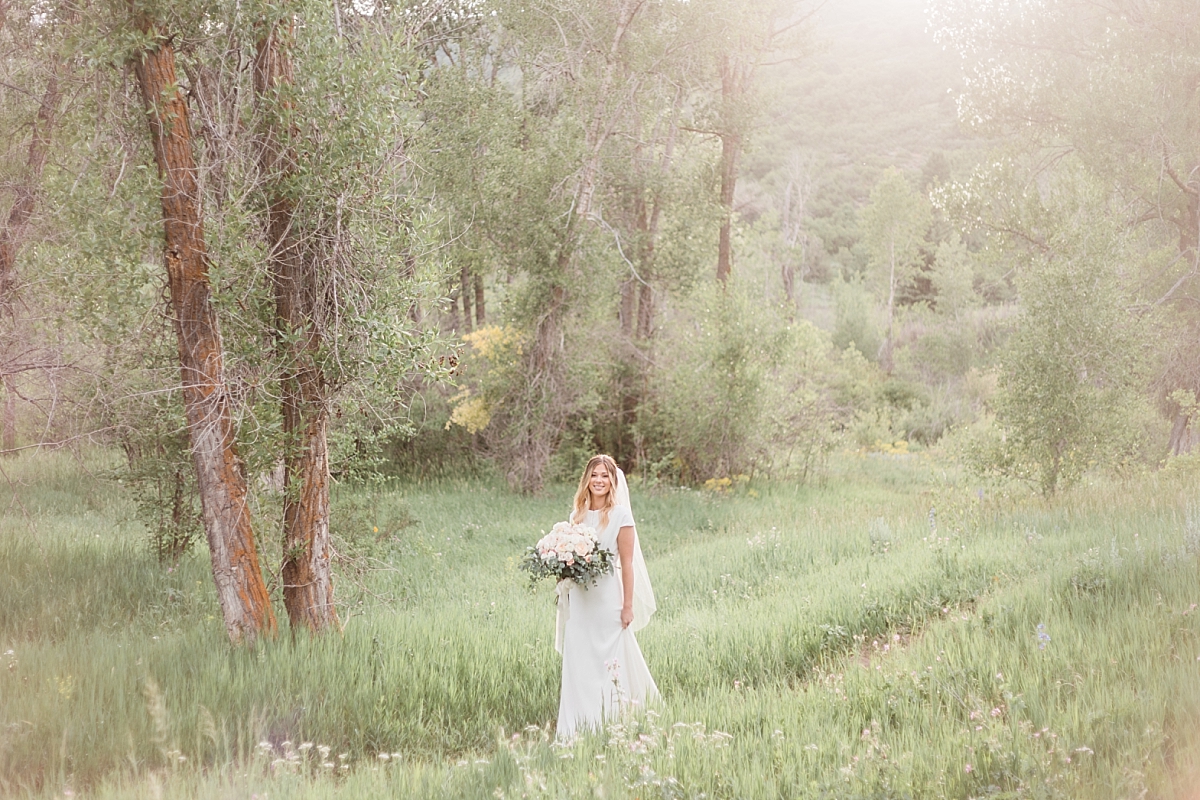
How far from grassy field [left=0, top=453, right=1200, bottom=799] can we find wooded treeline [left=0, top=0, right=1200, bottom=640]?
105 centimetres

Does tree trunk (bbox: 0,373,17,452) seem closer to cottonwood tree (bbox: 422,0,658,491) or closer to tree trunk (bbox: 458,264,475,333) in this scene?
cottonwood tree (bbox: 422,0,658,491)

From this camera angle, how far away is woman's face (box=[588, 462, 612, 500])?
22.8 ft

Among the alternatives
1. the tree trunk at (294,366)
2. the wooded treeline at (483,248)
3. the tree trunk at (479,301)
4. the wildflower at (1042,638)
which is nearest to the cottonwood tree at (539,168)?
the wooded treeline at (483,248)

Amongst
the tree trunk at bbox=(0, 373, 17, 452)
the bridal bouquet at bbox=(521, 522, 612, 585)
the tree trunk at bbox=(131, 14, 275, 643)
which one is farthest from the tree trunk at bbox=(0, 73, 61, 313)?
the bridal bouquet at bbox=(521, 522, 612, 585)

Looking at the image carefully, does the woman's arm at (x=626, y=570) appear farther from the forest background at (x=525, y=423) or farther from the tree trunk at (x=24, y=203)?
the tree trunk at (x=24, y=203)

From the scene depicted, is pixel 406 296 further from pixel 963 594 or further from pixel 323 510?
pixel 963 594

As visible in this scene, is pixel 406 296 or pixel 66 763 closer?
pixel 66 763

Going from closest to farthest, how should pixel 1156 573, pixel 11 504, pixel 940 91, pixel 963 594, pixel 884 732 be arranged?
1. pixel 884 732
2. pixel 1156 573
3. pixel 963 594
4. pixel 11 504
5. pixel 940 91

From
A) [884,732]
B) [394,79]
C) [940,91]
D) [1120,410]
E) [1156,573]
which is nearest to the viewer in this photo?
[884,732]

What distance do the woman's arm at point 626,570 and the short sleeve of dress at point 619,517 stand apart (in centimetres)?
4

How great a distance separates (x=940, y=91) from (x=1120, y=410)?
418ft

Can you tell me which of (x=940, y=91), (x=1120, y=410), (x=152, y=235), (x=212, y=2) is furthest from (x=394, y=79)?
(x=940, y=91)

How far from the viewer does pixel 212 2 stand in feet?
23.9

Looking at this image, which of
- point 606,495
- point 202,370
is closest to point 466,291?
point 202,370
